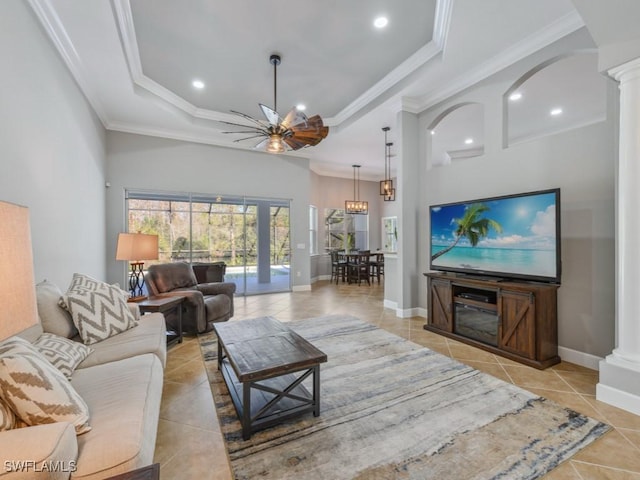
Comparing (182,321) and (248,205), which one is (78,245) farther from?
(248,205)

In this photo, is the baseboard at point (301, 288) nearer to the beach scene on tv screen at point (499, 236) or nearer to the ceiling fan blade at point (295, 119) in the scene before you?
the beach scene on tv screen at point (499, 236)

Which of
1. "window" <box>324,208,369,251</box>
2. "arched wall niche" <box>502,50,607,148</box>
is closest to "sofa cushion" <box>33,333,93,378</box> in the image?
"arched wall niche" <box>502,50,607,148</box>

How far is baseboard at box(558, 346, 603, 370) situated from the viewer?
282 cm

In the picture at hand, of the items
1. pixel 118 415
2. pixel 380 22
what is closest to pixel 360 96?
pixel 380 22

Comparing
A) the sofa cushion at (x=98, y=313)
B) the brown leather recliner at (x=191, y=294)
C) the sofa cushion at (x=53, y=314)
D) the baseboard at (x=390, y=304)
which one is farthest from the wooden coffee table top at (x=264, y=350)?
the baseboard at (x=390, y=304)

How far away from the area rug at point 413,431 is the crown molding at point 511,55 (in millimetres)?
3438

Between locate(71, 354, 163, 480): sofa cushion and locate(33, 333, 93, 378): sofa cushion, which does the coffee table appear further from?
locate(33, 333, 93, 378): sofa cushion

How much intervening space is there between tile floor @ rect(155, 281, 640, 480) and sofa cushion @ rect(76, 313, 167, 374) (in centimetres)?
44

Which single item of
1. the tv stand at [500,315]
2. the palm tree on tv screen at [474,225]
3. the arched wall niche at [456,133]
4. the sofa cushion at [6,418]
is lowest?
the tv stand at [500,315]

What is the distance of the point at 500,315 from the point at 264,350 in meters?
2.55

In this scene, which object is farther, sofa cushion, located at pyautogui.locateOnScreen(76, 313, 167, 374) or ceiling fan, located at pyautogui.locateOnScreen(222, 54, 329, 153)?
ceiling fan, located at pyautogui.locateOnScreen(222, 54, 329, 153)

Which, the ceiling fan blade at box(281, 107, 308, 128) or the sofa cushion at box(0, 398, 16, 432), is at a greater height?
the ceiling fan blade at box(281, 107, 308, 128)

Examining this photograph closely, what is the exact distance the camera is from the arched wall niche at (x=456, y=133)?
4.75m

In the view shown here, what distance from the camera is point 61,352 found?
1803 millimetres
